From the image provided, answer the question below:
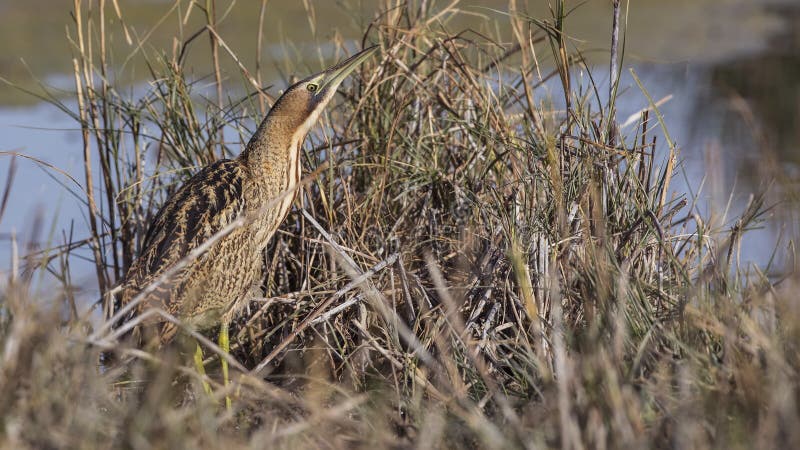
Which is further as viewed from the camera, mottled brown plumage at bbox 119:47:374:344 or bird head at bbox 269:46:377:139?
bird head at bbox 269:46:377:139

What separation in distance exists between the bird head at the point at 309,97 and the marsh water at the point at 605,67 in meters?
0.50

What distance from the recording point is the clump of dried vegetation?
1.91 m

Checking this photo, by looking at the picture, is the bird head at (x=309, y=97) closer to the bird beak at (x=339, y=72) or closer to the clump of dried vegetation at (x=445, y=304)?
the bird beak at (x=339, y=72)

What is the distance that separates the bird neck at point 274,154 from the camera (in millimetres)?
3021

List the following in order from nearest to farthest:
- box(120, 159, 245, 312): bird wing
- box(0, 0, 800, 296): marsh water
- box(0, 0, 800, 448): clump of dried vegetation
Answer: box(0, 0, 800, 448): clump of dried vegetation → box(120, 159, 245, 312): bird wing → box(0, 0, 800, 296): marsh water

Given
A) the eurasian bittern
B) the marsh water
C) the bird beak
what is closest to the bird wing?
the eurasian bittern

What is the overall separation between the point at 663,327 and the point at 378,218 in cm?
112

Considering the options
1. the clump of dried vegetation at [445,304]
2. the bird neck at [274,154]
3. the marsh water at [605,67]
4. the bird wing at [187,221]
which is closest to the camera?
the clump of dried vegetation at [445,304]

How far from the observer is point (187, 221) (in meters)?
2.81

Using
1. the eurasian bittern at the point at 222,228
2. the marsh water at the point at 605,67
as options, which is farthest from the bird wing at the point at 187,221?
the marsh water at the point at 605,67

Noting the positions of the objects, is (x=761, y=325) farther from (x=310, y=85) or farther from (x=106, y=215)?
(x=106, y=215)

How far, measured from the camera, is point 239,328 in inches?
126

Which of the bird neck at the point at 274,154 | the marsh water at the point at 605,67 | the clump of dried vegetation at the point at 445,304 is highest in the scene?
the marsh water at the point at 605,67

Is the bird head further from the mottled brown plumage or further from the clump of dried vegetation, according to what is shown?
the clump of dried vegetation
